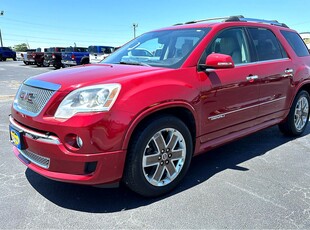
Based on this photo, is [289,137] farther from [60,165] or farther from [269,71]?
[60,165]

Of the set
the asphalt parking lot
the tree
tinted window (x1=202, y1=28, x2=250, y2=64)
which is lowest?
the asphalt parking lot

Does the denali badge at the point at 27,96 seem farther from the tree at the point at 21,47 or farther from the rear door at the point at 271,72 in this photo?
the tree at the point at 21,47

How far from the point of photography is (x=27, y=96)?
3.00 metres

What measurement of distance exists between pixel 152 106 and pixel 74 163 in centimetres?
86

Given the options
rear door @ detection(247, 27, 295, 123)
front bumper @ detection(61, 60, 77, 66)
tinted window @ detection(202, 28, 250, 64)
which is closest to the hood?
tinted window @ detection(202, 28, 250, 64)

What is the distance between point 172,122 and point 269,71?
1963 millimetres

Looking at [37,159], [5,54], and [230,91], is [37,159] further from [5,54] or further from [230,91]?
[5,54]

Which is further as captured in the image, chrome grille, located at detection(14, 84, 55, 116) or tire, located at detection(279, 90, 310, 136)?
tire, located at detection(279, 90, 310, 136)

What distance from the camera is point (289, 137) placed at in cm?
518

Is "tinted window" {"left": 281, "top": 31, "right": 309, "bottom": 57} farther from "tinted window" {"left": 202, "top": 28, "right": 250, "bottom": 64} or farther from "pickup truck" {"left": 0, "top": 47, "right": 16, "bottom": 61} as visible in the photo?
"pickup truck" {"left": 0, "top": 47, "right": 16, "bottom": 61}

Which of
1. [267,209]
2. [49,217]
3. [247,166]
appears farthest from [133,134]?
[247,166]

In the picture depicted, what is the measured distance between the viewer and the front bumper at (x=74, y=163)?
257 cm

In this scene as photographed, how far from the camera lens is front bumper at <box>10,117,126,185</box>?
2.57 m

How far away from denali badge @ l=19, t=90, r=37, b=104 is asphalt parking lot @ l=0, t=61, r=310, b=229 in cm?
99
